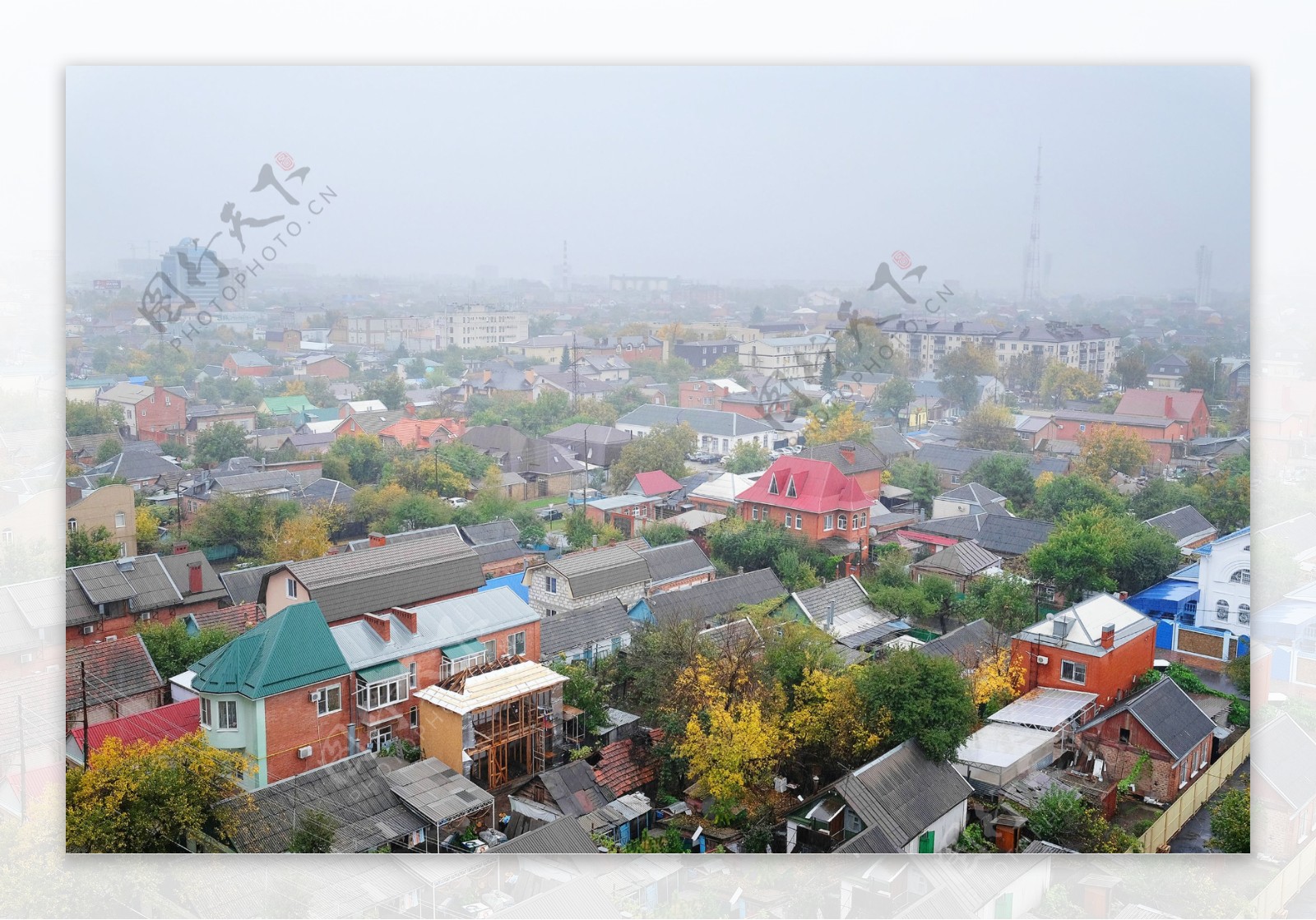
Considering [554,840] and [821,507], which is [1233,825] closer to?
[554,840]

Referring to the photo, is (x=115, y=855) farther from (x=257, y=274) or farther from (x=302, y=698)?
(x=257, y=274)

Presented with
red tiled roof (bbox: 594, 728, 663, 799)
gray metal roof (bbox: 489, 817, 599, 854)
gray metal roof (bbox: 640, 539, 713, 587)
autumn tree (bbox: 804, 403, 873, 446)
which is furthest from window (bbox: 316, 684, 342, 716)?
autumn tree (bbox: 804, 403, 873, 446)

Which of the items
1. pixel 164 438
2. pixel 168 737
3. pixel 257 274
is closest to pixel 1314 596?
pixel 168 737

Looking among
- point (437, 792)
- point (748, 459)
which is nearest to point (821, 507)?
point (748, 459)

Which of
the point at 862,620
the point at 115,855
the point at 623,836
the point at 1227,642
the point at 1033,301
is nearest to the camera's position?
the point at 115,855

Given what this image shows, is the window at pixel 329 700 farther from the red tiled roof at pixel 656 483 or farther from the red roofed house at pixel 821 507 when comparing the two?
the red tiled roof at pixel 656 483

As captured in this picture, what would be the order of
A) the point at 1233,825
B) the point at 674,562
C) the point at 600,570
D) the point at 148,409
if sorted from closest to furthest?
the point at 1233,825, the point at 600,570, the point at 674,562, the point at 148,409

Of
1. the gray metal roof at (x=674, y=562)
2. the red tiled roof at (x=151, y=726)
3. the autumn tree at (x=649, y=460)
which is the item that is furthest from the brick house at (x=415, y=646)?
the autumn tree at (x=649, y=460)
